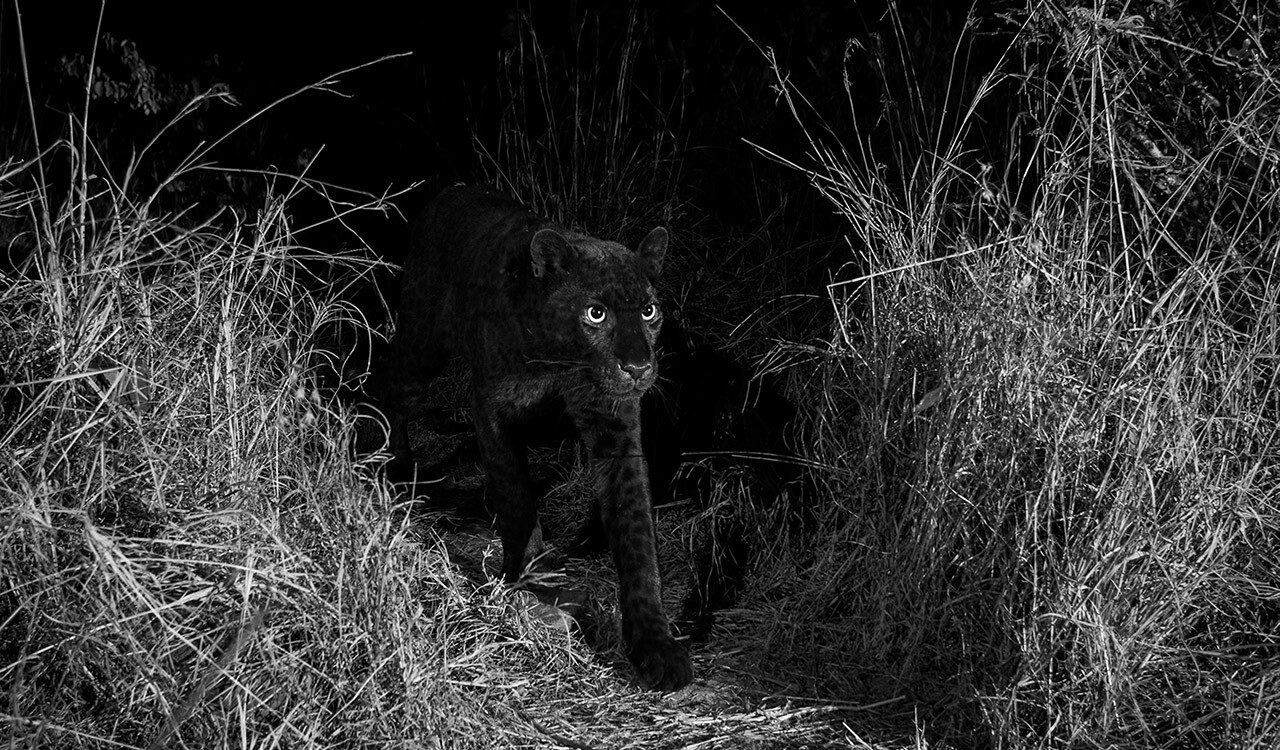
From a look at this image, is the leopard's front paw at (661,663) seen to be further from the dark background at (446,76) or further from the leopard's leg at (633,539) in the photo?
the dark background at (446,76)

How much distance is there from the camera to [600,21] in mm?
7004

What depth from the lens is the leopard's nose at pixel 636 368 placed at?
4.34m

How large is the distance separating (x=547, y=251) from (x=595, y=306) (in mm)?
261

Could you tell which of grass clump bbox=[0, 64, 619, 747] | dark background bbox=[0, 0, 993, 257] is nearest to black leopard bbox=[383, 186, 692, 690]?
grass clump bbox=[0, 64, 619, 747]

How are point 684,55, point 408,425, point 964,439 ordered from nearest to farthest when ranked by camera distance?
point 964,439
point 408,425
point 684,55

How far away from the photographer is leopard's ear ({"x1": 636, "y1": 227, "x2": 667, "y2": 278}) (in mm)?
4758

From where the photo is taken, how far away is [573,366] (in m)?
4.59

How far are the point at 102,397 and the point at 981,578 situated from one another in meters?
2.31

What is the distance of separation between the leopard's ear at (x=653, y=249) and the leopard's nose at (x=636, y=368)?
54cm

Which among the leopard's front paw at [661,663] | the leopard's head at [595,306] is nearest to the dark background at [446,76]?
the leopard's head at [595,306]

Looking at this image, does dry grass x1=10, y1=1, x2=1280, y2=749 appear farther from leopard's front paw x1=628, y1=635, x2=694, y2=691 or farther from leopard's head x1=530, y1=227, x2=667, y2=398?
leopard's head x1=530, y1=227, x2=667, y2=398

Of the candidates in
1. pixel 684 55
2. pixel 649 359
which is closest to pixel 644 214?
pixel 684 55

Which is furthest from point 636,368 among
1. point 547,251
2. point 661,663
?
point 661,663

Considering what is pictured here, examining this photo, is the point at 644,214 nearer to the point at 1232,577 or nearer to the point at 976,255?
the point at 976,255
